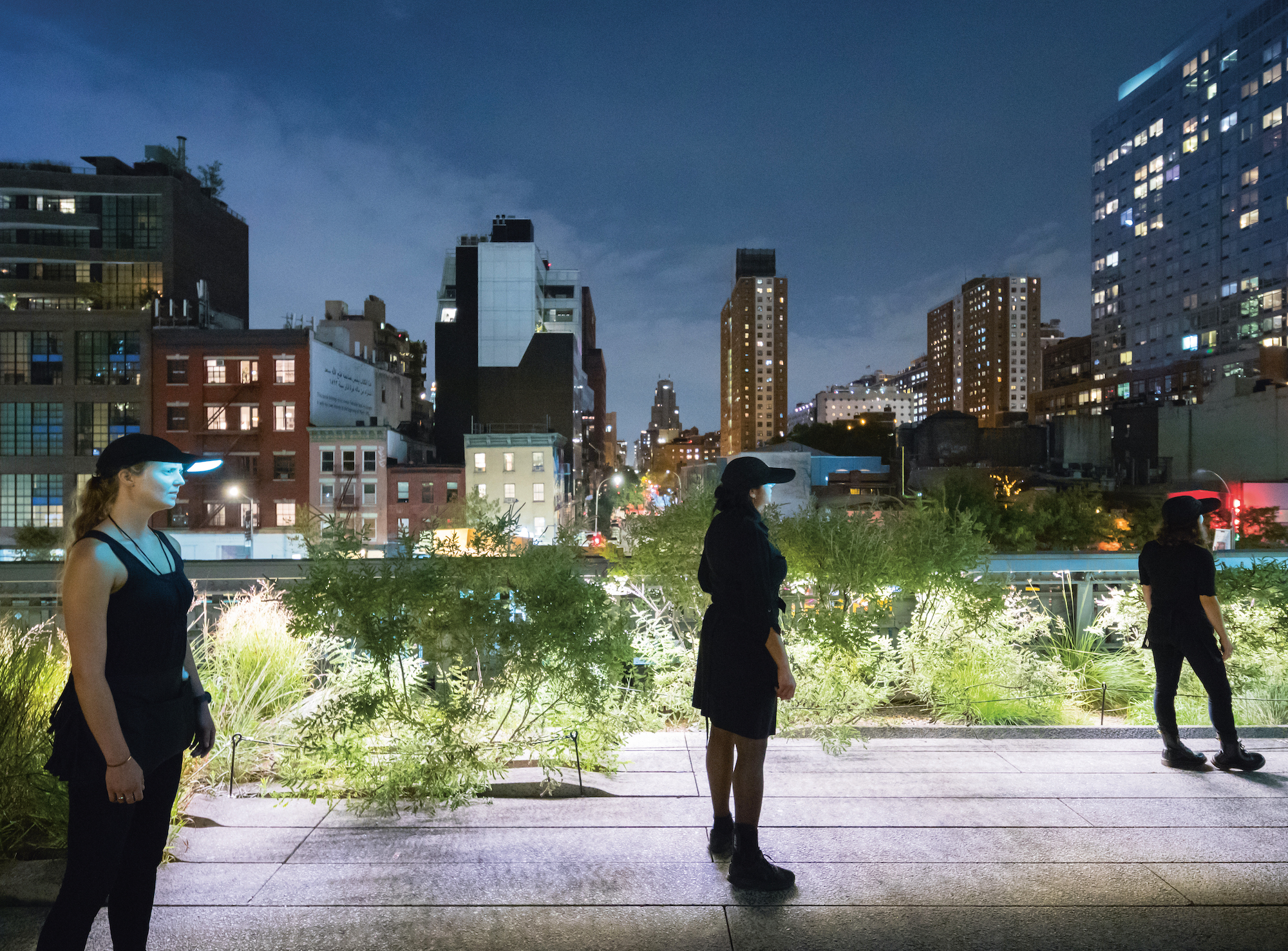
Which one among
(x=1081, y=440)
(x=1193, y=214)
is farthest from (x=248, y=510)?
(x=1193, y=214)

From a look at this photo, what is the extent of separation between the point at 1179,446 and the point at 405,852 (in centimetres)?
5773

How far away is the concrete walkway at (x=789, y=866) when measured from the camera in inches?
111

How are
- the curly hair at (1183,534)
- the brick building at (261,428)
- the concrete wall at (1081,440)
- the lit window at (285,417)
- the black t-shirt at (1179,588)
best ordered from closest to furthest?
1. the black t-shirt at (1179,588)
2. the curly hair at (1183,534)
3. the brick building at (261,428)
4. the lit window at (285,417)
5. the concrete wall at (1081,440)

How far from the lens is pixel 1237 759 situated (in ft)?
14.6

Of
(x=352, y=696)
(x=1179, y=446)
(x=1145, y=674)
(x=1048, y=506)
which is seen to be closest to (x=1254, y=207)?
(x=1179, y=446)

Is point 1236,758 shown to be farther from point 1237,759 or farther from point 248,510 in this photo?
point 248,510

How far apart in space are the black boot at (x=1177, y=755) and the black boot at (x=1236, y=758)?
0.09m

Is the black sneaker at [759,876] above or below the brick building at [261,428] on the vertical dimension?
below

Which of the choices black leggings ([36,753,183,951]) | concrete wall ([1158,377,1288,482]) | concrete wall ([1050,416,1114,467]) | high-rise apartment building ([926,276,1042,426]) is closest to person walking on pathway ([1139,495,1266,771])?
black leggings ([36,753,183,951])

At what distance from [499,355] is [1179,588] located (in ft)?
194

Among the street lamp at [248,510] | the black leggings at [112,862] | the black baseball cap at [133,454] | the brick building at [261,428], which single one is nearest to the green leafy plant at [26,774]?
the black leggings at [112,862]

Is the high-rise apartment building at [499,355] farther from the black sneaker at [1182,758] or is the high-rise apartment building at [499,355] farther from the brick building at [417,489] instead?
the black sneaker at [1182,758]

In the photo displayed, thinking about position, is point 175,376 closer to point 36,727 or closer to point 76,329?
point 76,329

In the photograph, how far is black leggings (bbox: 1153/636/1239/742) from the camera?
14.9 feet
